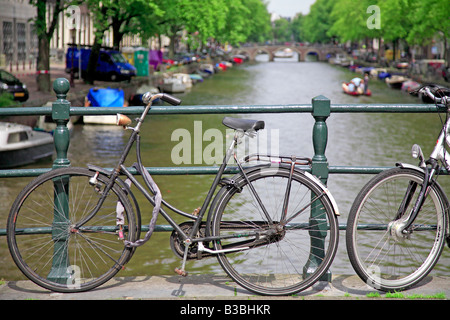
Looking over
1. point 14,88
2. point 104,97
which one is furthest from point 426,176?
point 104,97

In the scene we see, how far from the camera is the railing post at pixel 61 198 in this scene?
4.82 metres

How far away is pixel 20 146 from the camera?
711 inches

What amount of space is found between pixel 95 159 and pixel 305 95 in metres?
30.5

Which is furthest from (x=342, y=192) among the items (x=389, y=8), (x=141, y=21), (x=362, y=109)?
(x=389, y=8)

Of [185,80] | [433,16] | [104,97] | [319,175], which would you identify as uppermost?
[433,16]

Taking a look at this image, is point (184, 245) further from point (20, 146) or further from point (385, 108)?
point (20, 146)

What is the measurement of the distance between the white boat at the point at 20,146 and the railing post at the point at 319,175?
14047mm

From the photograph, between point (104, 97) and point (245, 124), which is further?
point (104, 97)

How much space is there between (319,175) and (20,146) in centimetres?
1434

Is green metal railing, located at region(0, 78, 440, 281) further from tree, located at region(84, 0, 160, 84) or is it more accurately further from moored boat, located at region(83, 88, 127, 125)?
moored boat, located at region(83, 88, 127, 125)

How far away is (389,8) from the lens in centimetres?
6091

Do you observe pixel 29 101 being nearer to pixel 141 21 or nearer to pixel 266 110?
pixel 141 21

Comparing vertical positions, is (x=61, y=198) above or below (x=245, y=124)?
below
